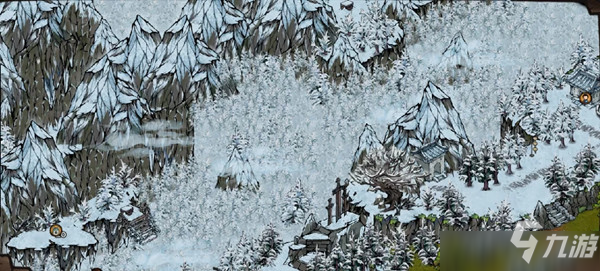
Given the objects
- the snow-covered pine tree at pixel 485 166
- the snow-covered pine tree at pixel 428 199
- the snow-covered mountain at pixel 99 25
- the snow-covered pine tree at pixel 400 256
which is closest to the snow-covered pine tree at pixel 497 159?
the snow-covered pine tree at pixel 485 166

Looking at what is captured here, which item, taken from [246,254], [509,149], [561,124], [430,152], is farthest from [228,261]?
[561,124]

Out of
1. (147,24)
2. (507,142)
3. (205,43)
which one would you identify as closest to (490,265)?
(507,142)

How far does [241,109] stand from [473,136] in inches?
50.2

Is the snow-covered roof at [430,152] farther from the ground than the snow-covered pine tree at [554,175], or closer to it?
farther from the ground

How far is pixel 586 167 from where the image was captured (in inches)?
141

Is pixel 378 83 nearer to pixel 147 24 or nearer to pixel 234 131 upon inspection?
pixel 234 131

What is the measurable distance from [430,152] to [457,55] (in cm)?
55

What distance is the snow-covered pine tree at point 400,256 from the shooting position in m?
3.49

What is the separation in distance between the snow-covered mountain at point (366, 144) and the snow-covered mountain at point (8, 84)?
6.06 feet

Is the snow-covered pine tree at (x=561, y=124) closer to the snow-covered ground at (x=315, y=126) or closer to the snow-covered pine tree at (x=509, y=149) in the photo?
the snow-covered ground at (x=315, y=126)

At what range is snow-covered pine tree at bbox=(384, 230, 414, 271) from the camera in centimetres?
349

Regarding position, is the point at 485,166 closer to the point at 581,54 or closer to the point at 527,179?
the point at 527,179

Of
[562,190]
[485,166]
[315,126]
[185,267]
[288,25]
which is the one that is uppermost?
[288,25]

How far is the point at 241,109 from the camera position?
139 inches
